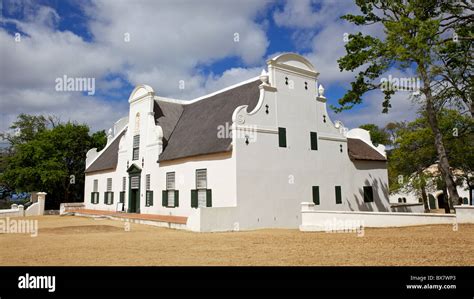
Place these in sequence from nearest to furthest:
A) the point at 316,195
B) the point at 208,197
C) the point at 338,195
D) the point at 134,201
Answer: the point at 208,197 < the point at 316,195 < the point at 338,195 < the point at 134,201

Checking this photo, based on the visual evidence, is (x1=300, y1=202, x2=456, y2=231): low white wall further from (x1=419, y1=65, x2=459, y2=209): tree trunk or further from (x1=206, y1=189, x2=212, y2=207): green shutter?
(x1=206, y1=189, x2=212, y2=207): green shutter

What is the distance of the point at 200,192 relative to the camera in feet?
65.4

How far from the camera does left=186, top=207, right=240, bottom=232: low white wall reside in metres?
16.0

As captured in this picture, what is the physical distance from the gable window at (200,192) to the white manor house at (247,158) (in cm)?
6

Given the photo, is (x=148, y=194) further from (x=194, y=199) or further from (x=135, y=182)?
(x=194, y=199)

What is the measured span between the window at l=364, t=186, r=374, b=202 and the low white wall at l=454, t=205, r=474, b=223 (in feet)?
37.5

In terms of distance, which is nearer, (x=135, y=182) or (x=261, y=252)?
(x=261, y=252)

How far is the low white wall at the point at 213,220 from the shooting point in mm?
16047

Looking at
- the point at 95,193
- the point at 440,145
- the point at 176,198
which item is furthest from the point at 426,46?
the point at 95,193

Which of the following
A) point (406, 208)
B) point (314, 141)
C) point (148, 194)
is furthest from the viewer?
point (406, 208)

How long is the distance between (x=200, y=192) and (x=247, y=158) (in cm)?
374

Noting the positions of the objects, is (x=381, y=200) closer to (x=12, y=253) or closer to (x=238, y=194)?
(x=238, y=194)

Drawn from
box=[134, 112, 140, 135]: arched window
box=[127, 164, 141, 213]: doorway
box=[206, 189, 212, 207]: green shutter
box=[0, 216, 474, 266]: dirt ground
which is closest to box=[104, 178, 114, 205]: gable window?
box=[127, 164, 141, 213]: doorway

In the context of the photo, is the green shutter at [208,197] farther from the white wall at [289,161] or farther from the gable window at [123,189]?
the gable window at [123,189]
